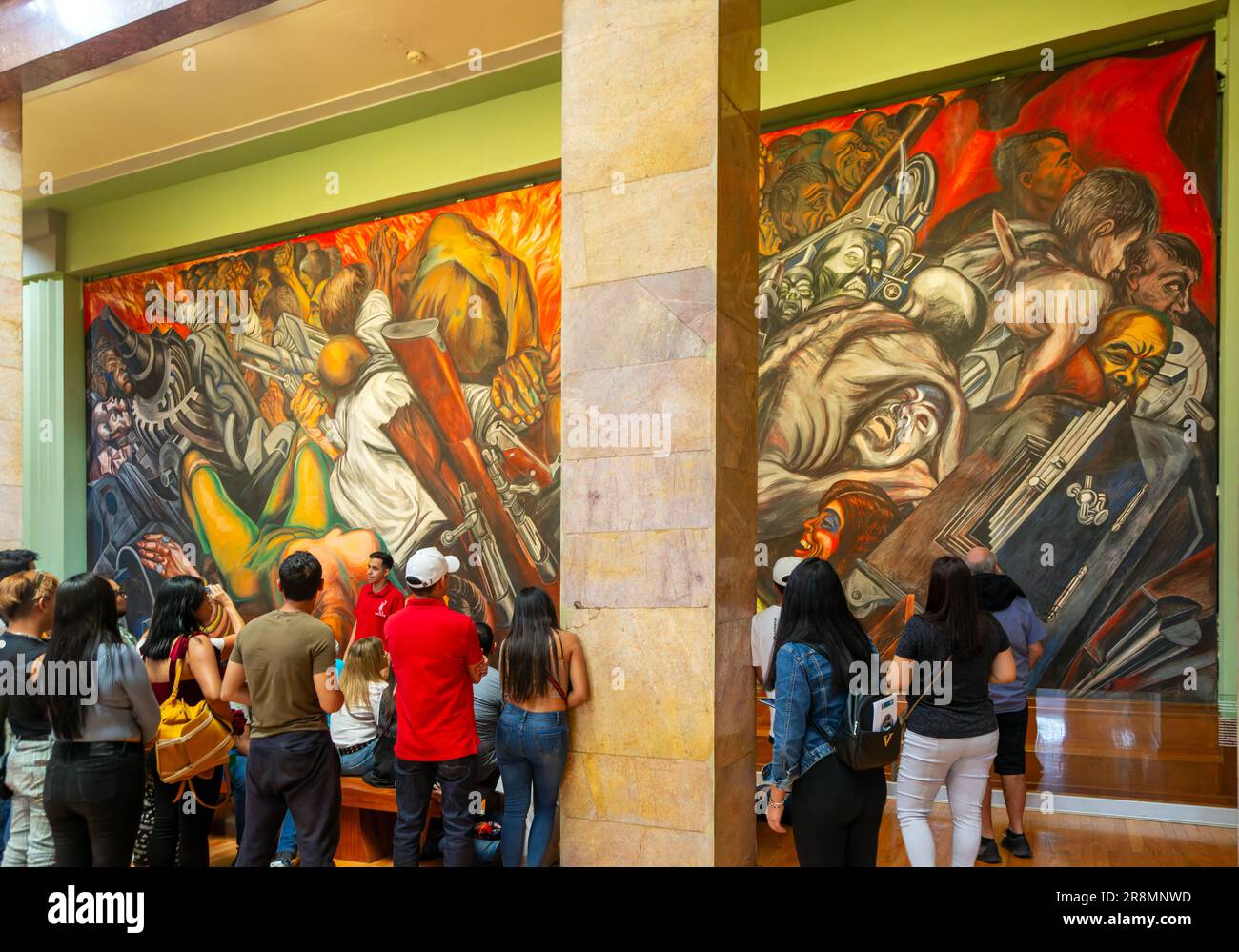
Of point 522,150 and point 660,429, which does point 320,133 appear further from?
point 660,429

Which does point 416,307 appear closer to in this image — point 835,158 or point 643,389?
point 835,158

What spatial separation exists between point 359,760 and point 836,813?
3.06m

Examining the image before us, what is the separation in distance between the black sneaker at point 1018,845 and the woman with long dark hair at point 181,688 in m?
4.25

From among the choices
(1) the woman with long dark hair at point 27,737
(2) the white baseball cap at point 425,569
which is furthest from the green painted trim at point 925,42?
(1) the woman with long dark hair at point 27,737

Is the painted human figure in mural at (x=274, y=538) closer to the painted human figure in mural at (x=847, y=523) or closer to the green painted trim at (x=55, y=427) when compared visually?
the green painted trim at (x=55, y=427)

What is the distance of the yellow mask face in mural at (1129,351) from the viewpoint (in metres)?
5.93

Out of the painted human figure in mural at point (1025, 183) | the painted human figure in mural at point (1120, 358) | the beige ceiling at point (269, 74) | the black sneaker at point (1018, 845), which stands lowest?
the black sneaker at point (1018, 845)

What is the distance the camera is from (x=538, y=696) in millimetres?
3936

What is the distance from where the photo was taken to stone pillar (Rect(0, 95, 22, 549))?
6324 mm

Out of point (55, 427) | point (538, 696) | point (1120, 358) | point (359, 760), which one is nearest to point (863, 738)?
point (538, 696)

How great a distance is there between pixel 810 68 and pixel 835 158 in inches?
28.1

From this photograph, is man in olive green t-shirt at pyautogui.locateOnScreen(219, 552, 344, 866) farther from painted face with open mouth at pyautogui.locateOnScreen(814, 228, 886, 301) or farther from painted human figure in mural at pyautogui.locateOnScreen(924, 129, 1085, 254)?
painted human figure in mural at pyautogui.locateOnScreen(924, 129, 1085, 254)

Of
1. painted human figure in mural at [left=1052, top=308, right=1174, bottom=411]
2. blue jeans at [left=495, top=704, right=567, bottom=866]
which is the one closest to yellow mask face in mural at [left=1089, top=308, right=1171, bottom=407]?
painted human figure in mural at [left=1052, top=308, right=1174, bottom=411]

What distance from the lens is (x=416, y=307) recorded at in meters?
9.35
